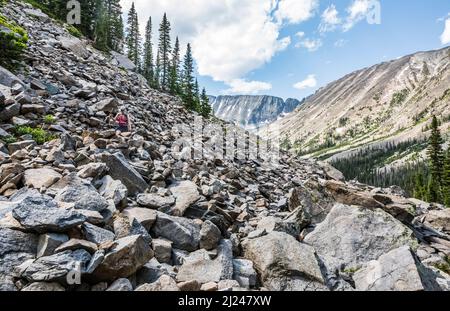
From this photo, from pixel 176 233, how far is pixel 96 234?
2359 millimetres

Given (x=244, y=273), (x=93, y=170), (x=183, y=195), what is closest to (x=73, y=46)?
(x=93, y=170)

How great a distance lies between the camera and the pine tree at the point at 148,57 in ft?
240

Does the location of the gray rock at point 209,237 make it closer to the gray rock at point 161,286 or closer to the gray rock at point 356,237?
the gray rock at point 161,286

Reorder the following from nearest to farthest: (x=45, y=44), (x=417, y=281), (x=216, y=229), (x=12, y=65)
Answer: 1. (x=417, y=281)
2. (x=216, y=229)
3. (x=12, y=65)
4. (x=45, y=44)

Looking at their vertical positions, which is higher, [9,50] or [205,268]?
[9,50]

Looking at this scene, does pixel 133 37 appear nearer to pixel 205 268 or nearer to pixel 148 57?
pixel 148 57

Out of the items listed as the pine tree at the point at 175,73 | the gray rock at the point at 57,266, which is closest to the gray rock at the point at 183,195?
the gray rock at the point at 57,266

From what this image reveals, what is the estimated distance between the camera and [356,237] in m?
9.76

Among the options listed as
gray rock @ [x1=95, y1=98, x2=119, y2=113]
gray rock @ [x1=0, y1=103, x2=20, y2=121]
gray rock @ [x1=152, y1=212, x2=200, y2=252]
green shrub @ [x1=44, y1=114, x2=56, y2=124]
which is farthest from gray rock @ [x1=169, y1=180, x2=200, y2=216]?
gray rock @ [x1=95, y1=98, x2=119, y2=113]

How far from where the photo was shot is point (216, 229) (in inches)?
316

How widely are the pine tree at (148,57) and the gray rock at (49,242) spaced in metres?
65.2
